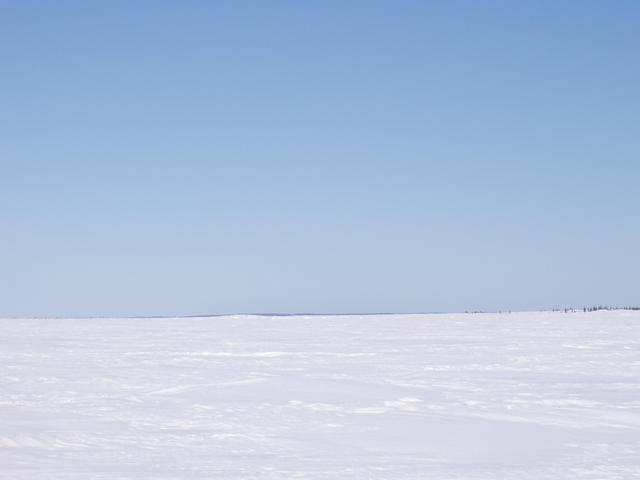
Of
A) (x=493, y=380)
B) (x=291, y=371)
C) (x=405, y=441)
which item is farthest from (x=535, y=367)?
(x=405, y=441)

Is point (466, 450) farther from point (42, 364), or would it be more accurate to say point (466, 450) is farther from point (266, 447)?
point (42, 364)

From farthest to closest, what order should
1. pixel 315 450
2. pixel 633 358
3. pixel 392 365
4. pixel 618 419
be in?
1. pixel 633 358
2. pixel 392 365
3. pixel 618 419
4. pixel 315 450

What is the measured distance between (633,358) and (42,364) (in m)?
9.98

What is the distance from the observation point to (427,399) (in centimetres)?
862

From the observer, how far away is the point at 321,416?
7582 mm

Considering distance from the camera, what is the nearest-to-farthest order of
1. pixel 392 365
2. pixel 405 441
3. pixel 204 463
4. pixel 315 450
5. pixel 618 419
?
pixel 204 463
pixel 315 450
pixel 405 441
pixel 618 419
pixel 392 365

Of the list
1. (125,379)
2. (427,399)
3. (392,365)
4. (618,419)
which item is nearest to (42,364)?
(125,379)

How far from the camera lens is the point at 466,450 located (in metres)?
6.11

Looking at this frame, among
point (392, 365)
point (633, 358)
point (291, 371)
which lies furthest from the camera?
point (633, 358)

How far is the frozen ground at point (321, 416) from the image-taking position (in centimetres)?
543

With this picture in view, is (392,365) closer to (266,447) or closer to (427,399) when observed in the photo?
(427,399)

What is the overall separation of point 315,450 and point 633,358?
30.5ft

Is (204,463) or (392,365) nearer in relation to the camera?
(204,463)

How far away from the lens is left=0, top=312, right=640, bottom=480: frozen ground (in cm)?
543
